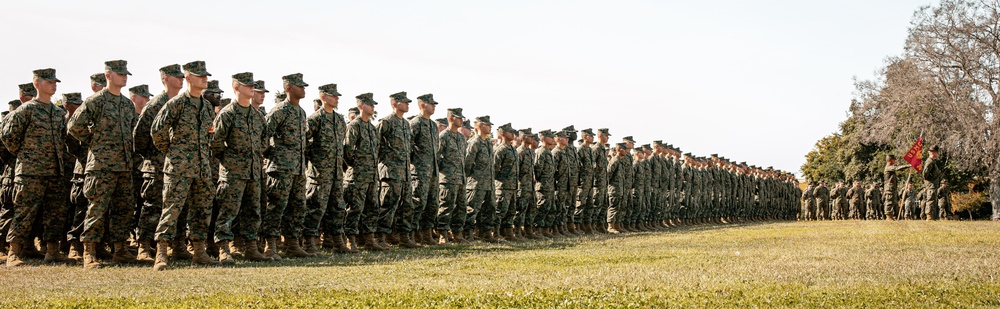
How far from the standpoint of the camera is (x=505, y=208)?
642 inches

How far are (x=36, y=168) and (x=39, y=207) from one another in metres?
0.48

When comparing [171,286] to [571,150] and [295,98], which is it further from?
[571,150]

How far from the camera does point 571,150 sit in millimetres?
19016

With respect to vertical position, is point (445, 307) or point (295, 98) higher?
point (295, 98)

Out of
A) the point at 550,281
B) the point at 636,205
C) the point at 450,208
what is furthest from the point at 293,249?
the point at 636,205

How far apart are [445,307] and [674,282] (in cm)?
242

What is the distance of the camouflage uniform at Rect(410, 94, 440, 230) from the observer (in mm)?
13734

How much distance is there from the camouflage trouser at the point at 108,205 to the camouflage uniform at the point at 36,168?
0.68 m

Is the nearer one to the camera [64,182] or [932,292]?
[932,292]

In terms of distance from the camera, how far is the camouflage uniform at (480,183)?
15.3m

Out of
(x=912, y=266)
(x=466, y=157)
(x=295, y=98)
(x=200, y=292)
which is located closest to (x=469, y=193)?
(x=466, y=157)

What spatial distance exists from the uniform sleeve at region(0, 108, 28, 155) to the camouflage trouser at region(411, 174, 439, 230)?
5.21m

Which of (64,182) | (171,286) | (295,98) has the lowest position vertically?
(171,286)

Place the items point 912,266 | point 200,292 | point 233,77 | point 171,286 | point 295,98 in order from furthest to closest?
point 295,98
point 233,77
point 912,266
point 171,286
point 200,292
